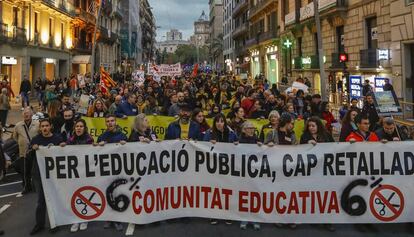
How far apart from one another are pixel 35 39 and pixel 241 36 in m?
42.2

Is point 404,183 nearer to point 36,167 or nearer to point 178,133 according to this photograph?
point 178,133

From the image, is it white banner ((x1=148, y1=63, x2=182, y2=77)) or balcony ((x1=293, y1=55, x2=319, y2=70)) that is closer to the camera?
white banner ((x1=148, y1=63, x2=182, y2=77))

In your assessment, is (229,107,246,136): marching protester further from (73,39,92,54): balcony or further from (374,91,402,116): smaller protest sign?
(73,39,92,54): balcony

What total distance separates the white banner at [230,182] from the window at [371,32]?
17679 millimetres

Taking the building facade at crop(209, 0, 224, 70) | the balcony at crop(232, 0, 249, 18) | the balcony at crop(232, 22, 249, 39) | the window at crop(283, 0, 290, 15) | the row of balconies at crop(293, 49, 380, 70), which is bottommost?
the row of balconies at crop(293, 49, 380, 70)

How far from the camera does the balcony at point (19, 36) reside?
91.4 feet

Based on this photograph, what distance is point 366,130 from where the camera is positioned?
7164 mm

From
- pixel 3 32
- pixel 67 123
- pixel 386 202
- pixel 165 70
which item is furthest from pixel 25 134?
pixel 3 32

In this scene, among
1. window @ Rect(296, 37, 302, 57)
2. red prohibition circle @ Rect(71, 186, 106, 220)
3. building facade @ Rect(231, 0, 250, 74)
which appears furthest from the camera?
building facade @ Rect(231, 0, 250, 74)

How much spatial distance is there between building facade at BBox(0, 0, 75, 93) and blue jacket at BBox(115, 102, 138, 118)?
17.8 meters

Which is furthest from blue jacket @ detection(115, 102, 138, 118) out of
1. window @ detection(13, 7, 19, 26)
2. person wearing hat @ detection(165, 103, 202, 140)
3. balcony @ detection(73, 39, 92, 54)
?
balcony @ detection(73, 39, 92, 54)

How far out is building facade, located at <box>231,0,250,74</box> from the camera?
206ft

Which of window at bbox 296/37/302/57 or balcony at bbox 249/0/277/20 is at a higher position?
balcony at bbox 249/0/277/20

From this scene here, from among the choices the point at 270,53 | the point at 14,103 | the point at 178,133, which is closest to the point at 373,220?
the point at 178,133
